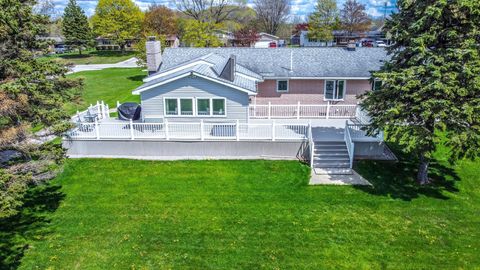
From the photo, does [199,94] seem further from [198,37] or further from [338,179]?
[198,37]

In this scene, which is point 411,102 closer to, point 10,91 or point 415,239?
point 415,239

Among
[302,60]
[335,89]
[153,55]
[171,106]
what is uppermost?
[153,55]

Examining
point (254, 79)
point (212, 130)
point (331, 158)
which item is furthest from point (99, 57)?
point (331, 158)

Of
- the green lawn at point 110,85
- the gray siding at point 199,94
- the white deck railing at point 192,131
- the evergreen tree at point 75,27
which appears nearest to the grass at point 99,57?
the evergreen tree at point 75,27

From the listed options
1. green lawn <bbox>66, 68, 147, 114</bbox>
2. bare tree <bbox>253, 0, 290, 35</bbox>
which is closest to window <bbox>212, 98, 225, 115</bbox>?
green lawn <bbox>66, 68, 147, 114</bbox>

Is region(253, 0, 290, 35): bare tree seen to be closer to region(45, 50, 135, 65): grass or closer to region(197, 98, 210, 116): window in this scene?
region(45, 50, 135, 65): grass

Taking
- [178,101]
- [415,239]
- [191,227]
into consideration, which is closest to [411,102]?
[415,239]

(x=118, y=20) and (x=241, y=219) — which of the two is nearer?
(x=241, y=219)
